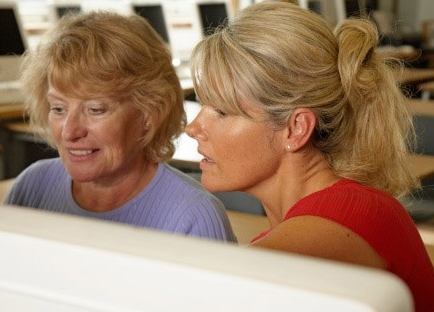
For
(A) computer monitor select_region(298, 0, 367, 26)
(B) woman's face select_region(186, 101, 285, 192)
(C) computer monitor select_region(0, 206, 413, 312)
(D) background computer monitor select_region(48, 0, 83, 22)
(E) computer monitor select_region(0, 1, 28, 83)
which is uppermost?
(C) computer monitor select_region(0, 206, 413, 312)

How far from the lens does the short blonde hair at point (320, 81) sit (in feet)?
3.69

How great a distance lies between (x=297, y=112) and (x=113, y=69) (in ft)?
1.70

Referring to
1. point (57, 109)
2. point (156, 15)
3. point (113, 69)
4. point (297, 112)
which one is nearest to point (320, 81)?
point (297, 112)

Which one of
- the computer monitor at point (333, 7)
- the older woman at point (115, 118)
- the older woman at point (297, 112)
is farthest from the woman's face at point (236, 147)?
the computer monitor at point (333, 7)

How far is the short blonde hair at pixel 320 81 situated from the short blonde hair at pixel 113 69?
406 millimetres

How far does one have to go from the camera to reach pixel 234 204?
9.32ft

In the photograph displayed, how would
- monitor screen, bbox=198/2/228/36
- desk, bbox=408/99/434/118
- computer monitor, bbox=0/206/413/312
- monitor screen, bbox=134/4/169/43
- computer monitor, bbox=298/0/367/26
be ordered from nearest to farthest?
computer monitor, bbox=0/206/413/312, desk, bbox=408/99/434/118, monitor screen, bbox=134/4/169/43, monitor screen, bbox=198/2/228/36, computer monitor, bbox=298/0/367/26

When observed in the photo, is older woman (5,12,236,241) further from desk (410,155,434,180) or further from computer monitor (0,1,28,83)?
computer monitor (0,1,28,83)

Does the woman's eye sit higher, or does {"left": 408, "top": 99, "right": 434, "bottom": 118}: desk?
the woman's eye

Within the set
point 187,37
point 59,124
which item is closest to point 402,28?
point 187,37

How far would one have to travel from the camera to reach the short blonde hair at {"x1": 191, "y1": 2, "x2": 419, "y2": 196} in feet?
3.69

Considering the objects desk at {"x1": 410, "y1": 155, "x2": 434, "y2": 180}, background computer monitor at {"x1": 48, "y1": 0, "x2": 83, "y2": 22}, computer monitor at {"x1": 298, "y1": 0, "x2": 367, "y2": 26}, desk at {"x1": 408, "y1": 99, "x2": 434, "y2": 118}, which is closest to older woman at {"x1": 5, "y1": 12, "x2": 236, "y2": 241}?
desk at {"x1": 410, "y1": 155, "x2": 434, "y2": 180}

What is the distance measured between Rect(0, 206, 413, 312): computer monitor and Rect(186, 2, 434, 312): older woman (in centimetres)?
71

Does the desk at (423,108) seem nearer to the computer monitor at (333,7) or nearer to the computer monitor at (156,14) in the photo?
the computer monitor at (156,14)
